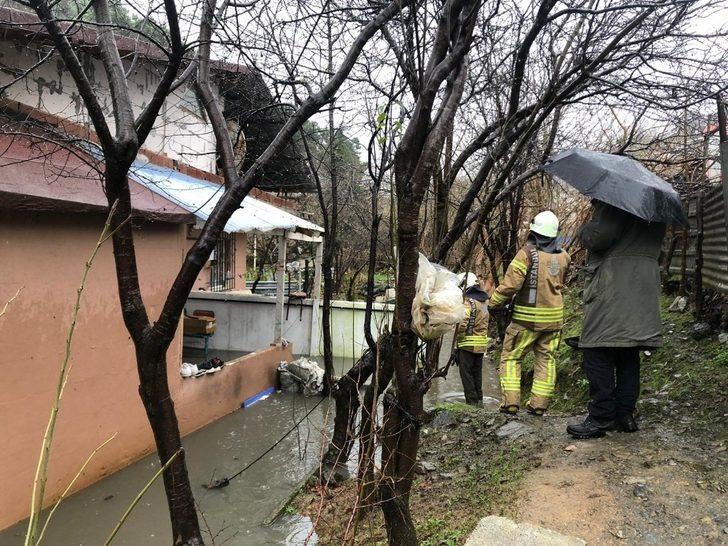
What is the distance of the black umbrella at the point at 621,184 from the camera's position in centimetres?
347

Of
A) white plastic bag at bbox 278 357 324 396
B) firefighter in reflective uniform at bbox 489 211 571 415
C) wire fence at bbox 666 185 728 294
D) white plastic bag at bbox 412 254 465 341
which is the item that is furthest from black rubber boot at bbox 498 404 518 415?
white plastic bag at bbox 278 357 324 396

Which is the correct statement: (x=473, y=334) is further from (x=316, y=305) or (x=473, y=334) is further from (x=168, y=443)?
(x=316, y=305)

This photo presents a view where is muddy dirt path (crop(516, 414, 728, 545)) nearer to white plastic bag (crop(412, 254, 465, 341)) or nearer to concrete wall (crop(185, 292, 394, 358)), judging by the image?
white plastic bag (crop(412, 254, 465, 341))

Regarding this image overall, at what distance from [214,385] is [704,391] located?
19.2 feet

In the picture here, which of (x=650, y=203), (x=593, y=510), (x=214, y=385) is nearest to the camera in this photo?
(x=593, y=510)

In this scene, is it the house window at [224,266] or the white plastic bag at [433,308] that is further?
the house window at [224,266]

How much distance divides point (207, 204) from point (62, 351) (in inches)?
123

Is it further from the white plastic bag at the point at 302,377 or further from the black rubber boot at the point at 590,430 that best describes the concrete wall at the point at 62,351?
the black rubber boot at the point at 590,430

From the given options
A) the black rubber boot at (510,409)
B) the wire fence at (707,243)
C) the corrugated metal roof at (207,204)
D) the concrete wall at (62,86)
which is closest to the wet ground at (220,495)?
the black rubber boot at (510,409)

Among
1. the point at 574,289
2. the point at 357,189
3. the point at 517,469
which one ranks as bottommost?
the point at 517,469

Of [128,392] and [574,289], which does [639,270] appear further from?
[574,289]

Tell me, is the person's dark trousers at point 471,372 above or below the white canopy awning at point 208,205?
below

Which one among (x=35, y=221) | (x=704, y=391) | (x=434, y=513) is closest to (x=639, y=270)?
(x=704, y=391)

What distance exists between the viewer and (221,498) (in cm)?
505
